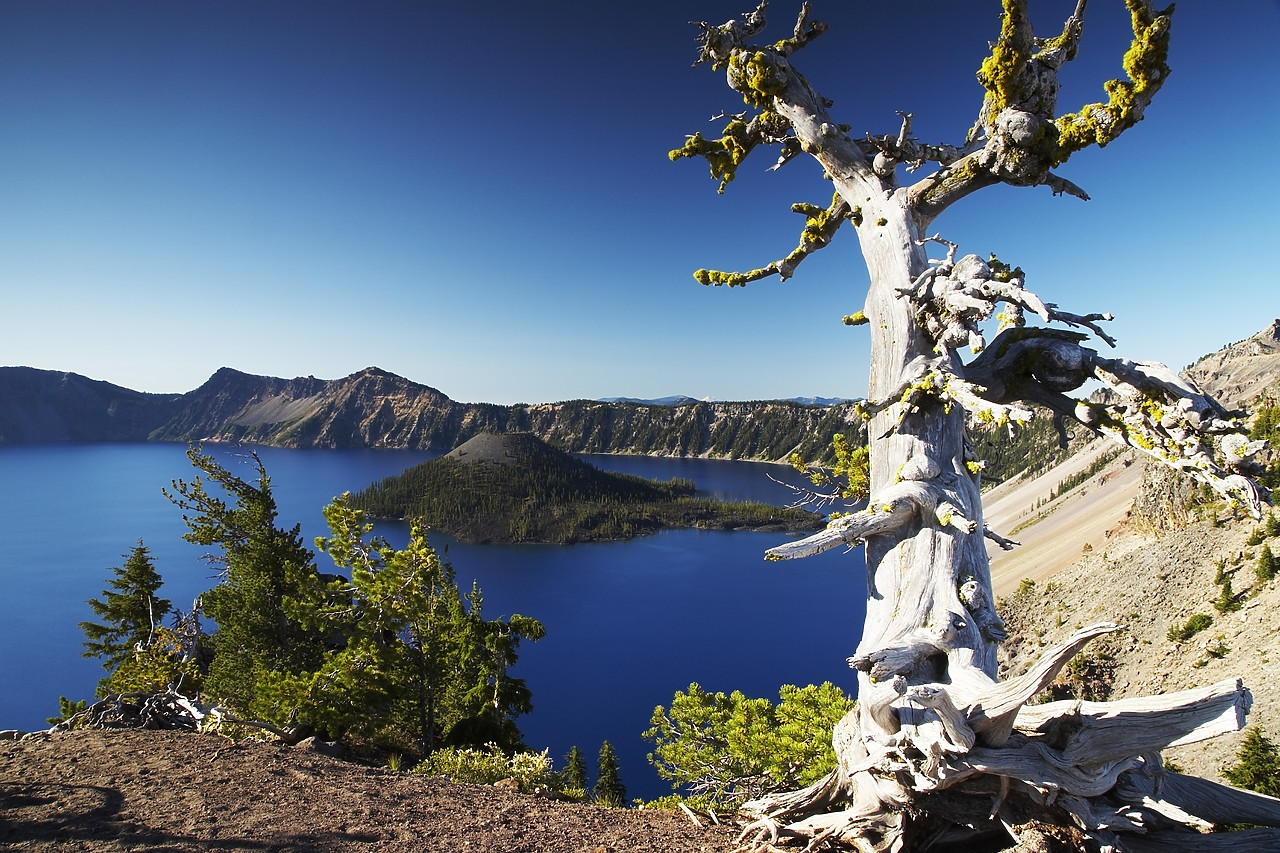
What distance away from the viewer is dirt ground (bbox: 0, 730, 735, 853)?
577 cm

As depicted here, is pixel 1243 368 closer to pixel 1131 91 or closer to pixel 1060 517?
pixel 1060 517

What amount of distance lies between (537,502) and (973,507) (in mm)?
157402

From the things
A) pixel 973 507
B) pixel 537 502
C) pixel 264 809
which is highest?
pixel 973 507

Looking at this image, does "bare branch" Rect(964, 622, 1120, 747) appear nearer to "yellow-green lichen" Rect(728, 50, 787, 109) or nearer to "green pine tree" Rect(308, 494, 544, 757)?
"yellow-green lichen" Rect(728, 50, 787, 109)

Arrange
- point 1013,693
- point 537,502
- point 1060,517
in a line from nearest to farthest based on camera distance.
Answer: point 1013,693
point 1060,517
point 537,502

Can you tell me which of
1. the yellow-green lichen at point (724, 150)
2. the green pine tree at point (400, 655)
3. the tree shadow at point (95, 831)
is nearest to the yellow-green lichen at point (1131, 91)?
the yellow-green lichen at point (724, 150)

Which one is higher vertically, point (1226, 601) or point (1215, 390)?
point (1215, 390)

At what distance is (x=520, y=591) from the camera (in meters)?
86.7

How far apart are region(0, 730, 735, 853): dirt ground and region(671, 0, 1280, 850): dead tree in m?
2.52

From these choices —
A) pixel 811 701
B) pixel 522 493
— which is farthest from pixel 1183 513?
pixel 522 493

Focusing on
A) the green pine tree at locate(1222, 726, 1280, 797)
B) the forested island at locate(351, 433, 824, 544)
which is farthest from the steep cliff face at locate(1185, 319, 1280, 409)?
the green pine tree at locate(1222, 726, 1280, 797)

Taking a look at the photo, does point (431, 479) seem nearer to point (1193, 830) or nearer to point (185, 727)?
point (185, 727)

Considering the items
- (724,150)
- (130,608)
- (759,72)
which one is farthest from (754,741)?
(130,608)

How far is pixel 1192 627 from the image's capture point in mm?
27922
